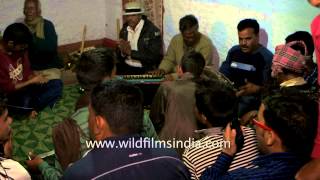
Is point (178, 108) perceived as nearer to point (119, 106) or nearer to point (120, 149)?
point (119, 106)

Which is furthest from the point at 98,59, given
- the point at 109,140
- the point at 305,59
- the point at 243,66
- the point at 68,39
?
the point at 68,39

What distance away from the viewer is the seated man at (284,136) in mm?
1847

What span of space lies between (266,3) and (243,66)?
2.90ft

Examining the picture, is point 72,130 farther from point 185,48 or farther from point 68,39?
point 68,39

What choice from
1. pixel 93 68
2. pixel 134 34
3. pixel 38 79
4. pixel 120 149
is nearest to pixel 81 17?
pixel 134 34

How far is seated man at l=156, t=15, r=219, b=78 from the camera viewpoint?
4914 mm

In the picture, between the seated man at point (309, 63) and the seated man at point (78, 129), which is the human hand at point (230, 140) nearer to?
the seated man at point (78, 129)

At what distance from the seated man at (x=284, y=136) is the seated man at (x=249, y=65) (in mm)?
2413

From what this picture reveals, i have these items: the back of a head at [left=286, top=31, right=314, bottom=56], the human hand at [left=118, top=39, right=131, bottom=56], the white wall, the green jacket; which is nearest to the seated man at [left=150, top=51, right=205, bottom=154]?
the back of a head at [left=286, top=31, right=314, bottom=56]

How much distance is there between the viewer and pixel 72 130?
2.30 metres

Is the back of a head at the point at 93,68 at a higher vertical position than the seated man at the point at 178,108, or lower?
higher

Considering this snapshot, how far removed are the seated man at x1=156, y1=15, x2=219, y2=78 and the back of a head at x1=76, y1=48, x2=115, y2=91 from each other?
224cm

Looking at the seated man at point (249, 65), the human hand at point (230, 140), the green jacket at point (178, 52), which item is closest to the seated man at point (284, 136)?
the human hand at point (230, 140)

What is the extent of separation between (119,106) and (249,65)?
2865 mm
